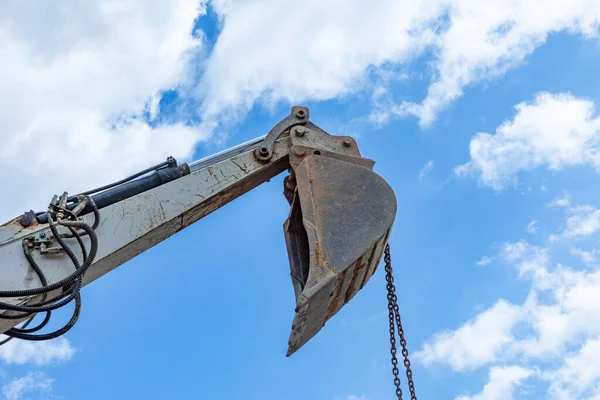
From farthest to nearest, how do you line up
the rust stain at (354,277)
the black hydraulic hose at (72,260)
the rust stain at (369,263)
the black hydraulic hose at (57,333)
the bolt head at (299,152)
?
1. the bolt head at (299,152)
2. the rust stain at (369,263)
3. the rust stain at (354,277)
4. the black hydraulic hose at (57,333)
5. the black hydraulic hose at (72,260)

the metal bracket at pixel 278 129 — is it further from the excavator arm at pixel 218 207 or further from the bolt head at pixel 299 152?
the bolt head at pixel 299 152

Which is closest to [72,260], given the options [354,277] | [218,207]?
[218,207]

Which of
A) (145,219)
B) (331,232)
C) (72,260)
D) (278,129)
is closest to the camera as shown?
(72,260)

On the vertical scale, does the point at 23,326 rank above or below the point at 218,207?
below

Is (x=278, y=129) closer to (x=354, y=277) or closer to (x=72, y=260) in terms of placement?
(x=354, y=277)

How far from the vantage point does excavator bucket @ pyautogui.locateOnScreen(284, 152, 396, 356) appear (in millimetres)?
3900

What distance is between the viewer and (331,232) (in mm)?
4086

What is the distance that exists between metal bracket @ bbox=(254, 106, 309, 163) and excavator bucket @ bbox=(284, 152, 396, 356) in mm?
278

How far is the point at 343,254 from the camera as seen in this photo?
3998 millimetres

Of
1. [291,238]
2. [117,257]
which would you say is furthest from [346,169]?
[117,257]

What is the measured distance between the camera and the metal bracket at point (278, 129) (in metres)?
4.72

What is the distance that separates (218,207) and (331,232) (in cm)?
97

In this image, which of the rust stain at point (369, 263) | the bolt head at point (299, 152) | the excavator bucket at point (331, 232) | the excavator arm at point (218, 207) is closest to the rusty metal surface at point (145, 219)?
the excavator arm at point (218, 207)

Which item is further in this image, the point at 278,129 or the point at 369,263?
the point at 278,129
